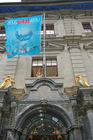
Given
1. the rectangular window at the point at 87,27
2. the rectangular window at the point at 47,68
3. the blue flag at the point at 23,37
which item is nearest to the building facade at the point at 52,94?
the rectangular window at the point at 47,68

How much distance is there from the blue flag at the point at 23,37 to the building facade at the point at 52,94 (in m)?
A: 1.66

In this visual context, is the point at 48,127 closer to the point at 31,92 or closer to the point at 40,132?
the point at 40,132

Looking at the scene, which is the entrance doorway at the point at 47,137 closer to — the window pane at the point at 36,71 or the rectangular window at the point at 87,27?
the window pane at the point at 36,71

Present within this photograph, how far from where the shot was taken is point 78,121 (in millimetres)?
7402

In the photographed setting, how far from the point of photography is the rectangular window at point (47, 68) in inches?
430

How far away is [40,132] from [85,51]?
26.5 feet

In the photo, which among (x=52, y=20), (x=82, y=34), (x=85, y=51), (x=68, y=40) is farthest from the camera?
(x=52, y=20)

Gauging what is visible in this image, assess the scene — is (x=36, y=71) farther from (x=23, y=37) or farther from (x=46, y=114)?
(x=46, y=114)

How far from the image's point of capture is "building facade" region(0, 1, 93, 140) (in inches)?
285

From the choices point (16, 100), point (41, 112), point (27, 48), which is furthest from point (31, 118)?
point (27, 48)

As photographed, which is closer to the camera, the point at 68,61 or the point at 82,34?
the point at 68,61

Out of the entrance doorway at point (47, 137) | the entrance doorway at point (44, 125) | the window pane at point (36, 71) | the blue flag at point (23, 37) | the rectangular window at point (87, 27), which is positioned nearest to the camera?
the entrance doorway at point (44, 125)

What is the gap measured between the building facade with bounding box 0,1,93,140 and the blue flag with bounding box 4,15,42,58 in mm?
1664

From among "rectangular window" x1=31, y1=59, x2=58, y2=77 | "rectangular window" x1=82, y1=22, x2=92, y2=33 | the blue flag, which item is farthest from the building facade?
the blue flag
